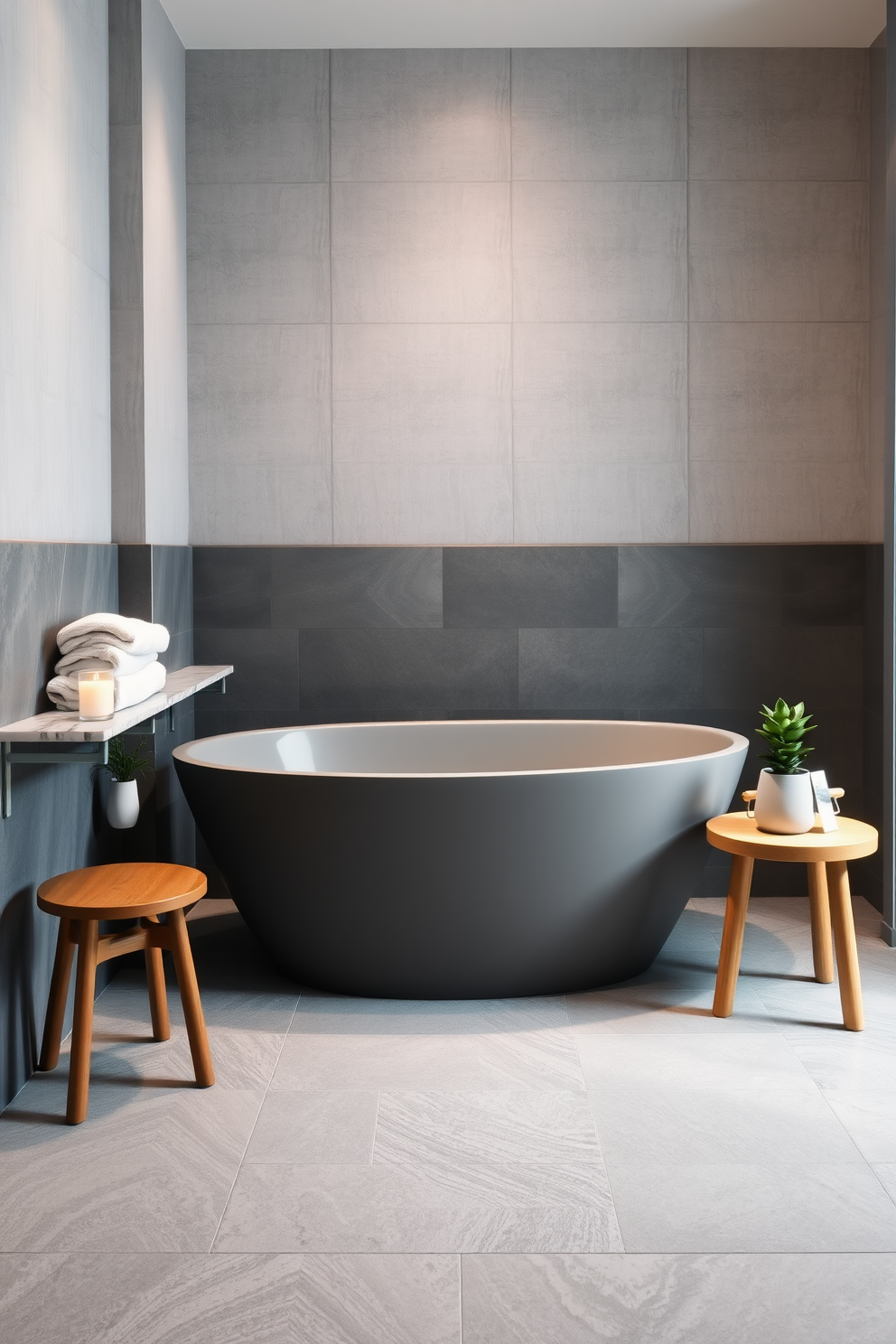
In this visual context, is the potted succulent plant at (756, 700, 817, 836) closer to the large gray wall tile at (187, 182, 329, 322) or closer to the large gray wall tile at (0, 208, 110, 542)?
the large gray wall tile at (0, 208, 110, 542)

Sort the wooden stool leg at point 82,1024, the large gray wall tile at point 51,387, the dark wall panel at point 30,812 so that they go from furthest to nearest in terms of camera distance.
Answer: the large gray wall tile at point 51,387 < the dark wall panel at point 30,812 < the wooden stool leg at point 82,1024

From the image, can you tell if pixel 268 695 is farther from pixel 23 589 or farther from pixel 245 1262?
pixel 245 1262

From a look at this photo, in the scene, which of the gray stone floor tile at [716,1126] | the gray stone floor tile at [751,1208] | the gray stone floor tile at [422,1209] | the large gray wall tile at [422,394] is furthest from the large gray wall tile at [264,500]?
the gray stone floor tile at [751,1208]

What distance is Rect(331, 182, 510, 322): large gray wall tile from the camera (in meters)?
4.16

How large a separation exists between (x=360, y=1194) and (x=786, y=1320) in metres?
0.75

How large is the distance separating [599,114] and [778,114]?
0.61m

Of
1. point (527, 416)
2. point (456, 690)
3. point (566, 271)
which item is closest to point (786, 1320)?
point (456, 690)

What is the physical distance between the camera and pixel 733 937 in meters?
3.00

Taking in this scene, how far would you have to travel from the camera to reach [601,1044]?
2.86m

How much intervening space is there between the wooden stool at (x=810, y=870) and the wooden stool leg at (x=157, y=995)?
53.1 inches

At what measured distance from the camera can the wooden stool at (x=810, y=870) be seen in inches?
113

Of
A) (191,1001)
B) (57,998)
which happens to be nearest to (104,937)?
(57,998)

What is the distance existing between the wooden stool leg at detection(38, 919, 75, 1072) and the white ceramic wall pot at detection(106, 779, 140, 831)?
1.71 ft

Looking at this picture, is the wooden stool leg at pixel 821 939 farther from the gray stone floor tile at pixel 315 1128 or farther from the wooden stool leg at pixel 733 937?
the gray stone floor tile at pixel 315 1128
